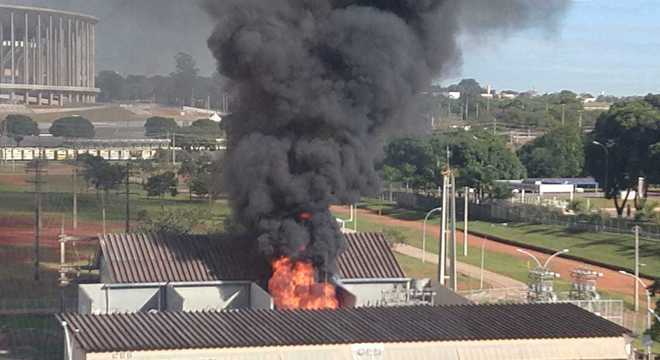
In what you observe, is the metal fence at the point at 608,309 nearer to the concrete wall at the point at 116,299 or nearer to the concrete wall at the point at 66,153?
the concrete wall at the point at 116,299

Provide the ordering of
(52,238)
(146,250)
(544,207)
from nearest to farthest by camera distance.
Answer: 1. (146,250)
2. (52,238)
3. (544,207)

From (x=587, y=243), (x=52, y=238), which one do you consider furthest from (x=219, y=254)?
(x=587, y=243)

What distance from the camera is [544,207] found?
85625mm

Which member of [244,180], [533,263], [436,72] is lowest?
[533,263]

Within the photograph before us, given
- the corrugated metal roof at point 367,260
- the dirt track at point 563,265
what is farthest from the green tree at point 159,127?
the corrugated metal roof at point 367,260

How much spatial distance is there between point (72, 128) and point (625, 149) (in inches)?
3031

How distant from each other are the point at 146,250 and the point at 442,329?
1189 centimetres

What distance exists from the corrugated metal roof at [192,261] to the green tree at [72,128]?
4131 inches

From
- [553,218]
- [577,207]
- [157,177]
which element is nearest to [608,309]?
[553,218]

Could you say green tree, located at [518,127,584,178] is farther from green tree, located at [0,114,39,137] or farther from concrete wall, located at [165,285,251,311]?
concrete wall, located at [165,285,251,311]

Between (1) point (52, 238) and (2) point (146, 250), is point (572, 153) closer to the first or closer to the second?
(1) point (52, 238)

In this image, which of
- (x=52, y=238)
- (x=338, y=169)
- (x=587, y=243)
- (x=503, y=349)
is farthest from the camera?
(x=587, y=243)

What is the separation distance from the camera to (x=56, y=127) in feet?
473

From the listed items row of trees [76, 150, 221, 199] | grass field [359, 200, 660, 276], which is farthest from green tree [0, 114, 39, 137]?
grass field [359, 200, 660, 276]
